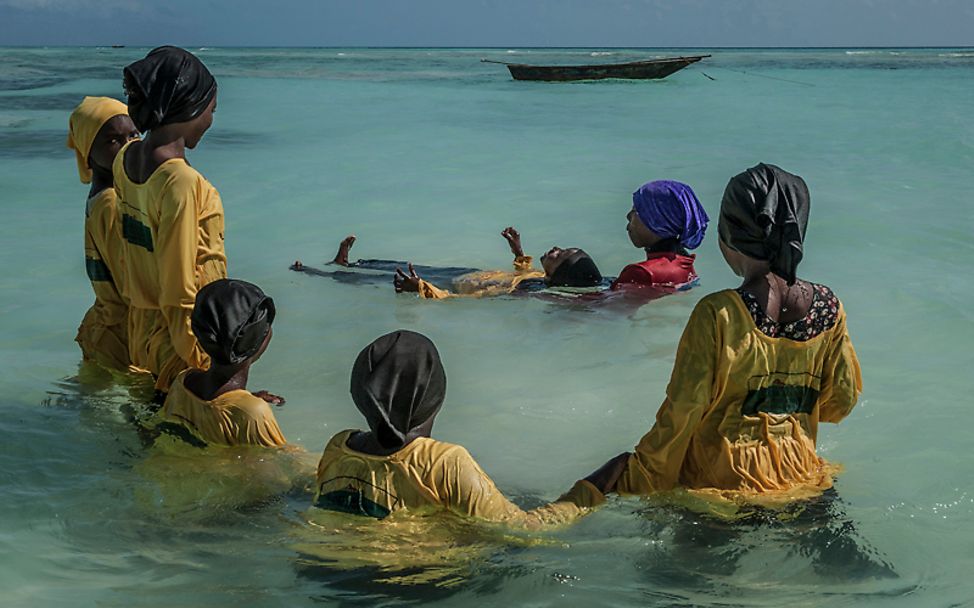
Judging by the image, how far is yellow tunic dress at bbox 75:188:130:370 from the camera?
440cm

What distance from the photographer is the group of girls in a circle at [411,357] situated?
9.81ft

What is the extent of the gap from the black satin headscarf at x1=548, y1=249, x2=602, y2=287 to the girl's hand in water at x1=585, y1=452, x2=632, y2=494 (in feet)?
10.9

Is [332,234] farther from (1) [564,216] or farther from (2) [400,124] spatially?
(2) [400,124]

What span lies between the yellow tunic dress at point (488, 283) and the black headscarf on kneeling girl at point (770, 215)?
3.78 m

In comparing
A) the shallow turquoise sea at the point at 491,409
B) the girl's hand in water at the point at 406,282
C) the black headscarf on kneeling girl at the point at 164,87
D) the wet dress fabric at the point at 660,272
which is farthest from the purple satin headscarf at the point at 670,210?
the black headscarf on kneeling girl at the point at 164,87

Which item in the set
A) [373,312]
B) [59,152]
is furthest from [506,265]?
[59,152]

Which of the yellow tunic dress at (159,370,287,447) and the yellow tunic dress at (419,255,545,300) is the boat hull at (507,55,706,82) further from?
the yellow tunic dress at (159,370,287,447)

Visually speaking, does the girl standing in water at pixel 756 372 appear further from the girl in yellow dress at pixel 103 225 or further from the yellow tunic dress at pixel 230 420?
the girl in yellow dress at pixel 103 225

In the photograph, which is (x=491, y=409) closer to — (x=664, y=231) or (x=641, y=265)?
(x=641, y=265)

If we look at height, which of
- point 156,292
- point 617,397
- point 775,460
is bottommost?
point 617,397

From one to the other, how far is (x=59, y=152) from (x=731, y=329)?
1462 centimetres

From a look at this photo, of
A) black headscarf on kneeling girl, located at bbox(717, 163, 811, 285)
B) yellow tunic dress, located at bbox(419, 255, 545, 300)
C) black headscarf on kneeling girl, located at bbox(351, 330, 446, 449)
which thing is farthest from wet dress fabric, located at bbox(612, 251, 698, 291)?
black headscarf on kneeling girl, located at bbox(351, 330, 446, 449)

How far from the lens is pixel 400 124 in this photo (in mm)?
21000

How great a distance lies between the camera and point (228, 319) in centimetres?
364
